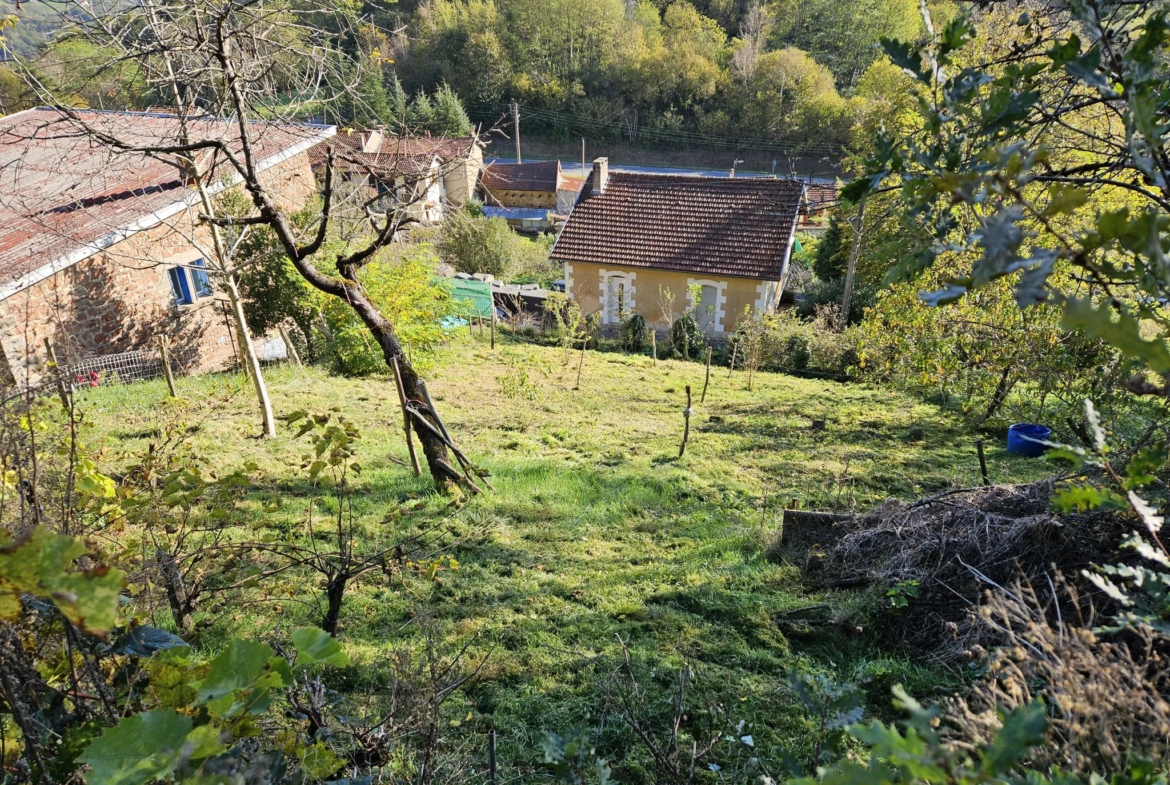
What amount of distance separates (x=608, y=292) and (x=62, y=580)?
19.8 meters

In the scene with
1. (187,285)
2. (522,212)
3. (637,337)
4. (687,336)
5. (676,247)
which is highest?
(187,285)

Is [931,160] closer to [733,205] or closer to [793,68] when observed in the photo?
[733,205]

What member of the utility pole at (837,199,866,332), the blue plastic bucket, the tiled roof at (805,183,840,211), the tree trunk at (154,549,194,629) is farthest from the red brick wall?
the utility pole at (837,199,866,332)

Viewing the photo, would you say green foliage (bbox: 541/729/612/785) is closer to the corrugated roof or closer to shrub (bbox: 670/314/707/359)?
shrub (bbox: 670/314/707/359)

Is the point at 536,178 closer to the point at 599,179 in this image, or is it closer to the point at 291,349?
the point at 599,179

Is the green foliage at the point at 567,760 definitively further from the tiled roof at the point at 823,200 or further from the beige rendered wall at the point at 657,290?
the beige rendered wall at the point at 657,290

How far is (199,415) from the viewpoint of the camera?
8.95 meters

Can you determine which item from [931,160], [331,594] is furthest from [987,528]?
[331,594]

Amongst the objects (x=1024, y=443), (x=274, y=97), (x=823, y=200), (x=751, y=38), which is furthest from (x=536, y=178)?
(x=823, y=200)

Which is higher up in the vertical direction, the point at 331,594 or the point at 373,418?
the point at 331,594

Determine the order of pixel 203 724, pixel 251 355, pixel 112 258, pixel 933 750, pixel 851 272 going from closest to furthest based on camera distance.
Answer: pixel 933 750 < pixel 203 724 < pixel 251 355 < pixel 112 258 < pixel 851 272

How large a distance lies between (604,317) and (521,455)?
40.9ft

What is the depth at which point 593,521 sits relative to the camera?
21.1 ft

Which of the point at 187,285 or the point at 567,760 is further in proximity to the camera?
the point at 187,285
